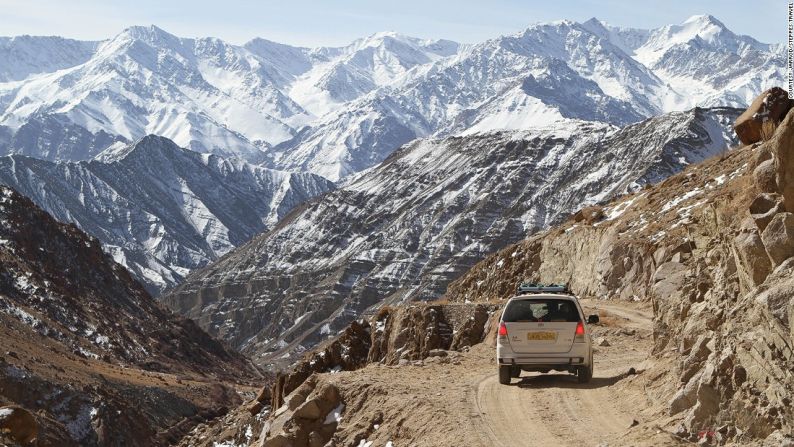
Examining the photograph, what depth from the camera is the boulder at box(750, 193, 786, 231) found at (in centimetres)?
1681

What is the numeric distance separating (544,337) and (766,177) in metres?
7.36

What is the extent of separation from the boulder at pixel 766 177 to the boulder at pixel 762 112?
1413 cm

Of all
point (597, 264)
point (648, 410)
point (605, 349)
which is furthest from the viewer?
point (597, 264)

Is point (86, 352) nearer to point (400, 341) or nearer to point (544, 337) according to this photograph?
point (400, 341)

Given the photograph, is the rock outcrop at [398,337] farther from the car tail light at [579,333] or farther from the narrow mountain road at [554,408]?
the car tail light at [579,333]

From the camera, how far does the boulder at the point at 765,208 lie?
16812mm

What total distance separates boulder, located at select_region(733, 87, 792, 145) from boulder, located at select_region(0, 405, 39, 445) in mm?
23006

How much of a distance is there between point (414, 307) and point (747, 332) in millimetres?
33800

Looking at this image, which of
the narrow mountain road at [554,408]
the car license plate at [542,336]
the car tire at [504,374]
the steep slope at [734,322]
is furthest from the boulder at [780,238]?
the car tire at [504,374]

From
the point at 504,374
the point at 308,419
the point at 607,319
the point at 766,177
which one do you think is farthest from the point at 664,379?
the point at 607,319

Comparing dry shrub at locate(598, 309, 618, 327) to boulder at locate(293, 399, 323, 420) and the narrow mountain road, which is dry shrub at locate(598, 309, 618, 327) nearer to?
the narrow mountain road

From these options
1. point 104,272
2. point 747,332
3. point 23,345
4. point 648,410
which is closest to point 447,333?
point 648,410

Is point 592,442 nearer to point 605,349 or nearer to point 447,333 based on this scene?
point 605,349

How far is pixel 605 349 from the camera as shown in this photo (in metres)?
32.5
